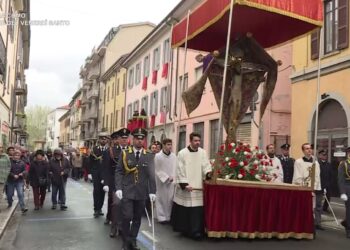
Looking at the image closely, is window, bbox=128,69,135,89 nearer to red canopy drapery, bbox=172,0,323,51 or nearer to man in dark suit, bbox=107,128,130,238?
red canopy drapery, bbox=172,0,323,51

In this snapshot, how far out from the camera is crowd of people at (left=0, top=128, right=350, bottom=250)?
7.58 m

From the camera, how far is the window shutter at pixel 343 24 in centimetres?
1498

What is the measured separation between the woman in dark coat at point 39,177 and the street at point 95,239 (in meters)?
1.85

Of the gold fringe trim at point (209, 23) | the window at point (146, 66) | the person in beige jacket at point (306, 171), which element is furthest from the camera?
the window at point (146, 66)

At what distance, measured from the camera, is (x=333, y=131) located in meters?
15.7

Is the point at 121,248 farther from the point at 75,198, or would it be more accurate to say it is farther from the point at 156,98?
the point at 156,98

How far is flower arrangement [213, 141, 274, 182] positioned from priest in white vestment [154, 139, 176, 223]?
2.01 meters

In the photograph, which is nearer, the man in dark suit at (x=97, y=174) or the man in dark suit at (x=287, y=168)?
the man in dark suit at (x=97, y=174)

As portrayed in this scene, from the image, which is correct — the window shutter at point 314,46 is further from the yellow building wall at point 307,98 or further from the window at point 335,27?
the yellow building wall at point 307,98

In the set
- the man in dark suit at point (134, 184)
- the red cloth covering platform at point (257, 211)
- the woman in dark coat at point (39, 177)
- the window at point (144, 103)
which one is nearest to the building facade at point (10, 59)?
the woman in dark coat at point (39, 177)

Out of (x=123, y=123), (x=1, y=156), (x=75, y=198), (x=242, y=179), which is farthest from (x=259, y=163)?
(x=123, y=123)

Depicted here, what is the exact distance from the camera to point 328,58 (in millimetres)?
15805

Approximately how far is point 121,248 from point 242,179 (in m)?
2.57

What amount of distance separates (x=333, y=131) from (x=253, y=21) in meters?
6.77
